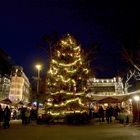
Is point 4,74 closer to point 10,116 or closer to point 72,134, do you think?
point 10,116

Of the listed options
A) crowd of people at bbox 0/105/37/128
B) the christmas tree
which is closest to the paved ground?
crowd of people at bbox 0/105/37/128

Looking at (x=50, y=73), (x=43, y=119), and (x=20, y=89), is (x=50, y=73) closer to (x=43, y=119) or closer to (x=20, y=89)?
(x=43, y=119)

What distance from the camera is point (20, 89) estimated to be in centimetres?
9950

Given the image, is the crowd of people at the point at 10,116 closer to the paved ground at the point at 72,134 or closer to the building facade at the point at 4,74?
the paved ground at the point at 72,134

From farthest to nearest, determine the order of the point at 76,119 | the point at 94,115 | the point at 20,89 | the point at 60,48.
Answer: the point at 20,89
the point at 94,115
the point at 60,48
the point at 76,119

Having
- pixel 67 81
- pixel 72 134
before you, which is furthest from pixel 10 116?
pixel 72 134

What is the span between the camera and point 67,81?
33344 millimetres

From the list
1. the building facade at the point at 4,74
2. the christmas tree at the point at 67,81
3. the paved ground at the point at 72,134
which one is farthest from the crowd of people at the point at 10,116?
the building facade at the point at 4,74

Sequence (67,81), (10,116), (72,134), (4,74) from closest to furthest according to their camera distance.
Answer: (72,134)
(10,116)
(67,81)
(4,74)

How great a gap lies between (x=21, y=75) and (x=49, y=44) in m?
67.1

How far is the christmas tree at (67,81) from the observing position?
33156mm

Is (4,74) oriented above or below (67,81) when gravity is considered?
above

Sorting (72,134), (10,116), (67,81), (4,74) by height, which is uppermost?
(4,74)

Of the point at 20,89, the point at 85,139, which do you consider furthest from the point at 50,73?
the point at 20,89
